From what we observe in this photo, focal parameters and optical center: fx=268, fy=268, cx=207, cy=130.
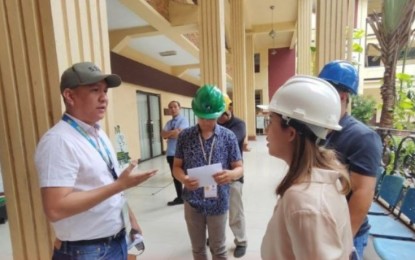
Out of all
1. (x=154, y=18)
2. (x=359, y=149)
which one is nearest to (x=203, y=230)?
(x=359, y=149)

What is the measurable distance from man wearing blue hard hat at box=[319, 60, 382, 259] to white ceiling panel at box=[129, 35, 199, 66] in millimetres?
6434

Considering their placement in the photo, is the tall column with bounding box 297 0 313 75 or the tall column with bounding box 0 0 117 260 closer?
the tall column with bounding box 0 0 117 260

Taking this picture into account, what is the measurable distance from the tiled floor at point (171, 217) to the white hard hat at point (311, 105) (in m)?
0.80

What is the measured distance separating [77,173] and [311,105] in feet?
3.07

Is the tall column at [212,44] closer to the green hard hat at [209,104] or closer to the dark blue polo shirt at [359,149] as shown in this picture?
the green hard hat at [209,104]

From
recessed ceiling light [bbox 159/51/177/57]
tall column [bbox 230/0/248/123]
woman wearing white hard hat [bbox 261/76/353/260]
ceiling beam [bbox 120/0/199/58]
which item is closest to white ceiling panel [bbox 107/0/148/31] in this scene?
A: ceiling beam [bbox 120/0/199/58]

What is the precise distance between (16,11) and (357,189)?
209 centimetres

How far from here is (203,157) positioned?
1862 millimetres

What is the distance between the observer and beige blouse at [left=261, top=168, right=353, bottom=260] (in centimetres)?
70

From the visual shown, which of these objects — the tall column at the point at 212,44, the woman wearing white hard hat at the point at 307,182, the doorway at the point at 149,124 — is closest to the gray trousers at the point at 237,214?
the woman wearing white hard hat at the point at 307,182

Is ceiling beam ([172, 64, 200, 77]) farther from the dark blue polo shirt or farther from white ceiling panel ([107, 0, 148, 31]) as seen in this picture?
the dark blue polo shirt

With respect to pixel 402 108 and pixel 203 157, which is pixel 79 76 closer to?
pixel 203 157

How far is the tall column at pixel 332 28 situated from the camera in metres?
2.99

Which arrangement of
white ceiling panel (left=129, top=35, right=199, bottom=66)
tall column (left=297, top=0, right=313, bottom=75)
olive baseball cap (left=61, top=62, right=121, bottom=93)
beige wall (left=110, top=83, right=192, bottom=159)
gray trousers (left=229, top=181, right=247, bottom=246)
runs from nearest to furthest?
olive baseball cap (left=61, top=62, right=121, bottom=93), gray trousers (left=229, top=181, right=247, bottom=246), beige wall (left=110, top=83, right=192, bottom=159), white ceiling panel (left=129, top=35, right=199, bottom=66), tall column (left=297, top=0, right=313, bottom=75)
